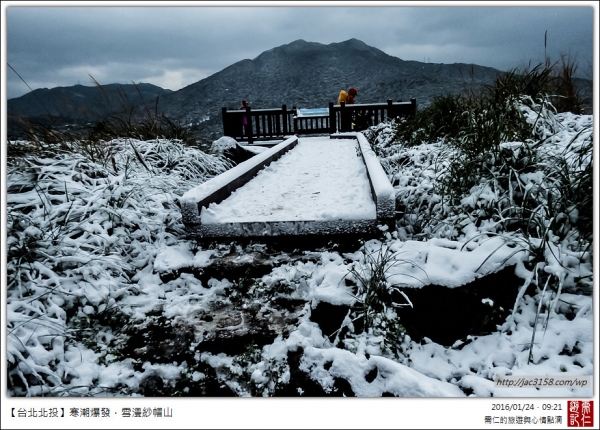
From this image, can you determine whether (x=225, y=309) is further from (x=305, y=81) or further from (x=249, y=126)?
(x=305, y=81)

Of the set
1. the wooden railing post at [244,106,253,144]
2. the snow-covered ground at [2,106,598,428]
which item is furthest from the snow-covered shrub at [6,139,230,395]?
the wooden railing post at [244,106,253,144]

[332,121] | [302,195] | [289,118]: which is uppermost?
[289,118]

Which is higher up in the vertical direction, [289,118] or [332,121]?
[289,118]

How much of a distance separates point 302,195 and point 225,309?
1.93m

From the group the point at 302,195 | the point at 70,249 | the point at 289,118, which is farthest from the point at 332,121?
the point at 70,249

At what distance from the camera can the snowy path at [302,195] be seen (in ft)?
10.0

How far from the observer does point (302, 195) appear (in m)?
3.92

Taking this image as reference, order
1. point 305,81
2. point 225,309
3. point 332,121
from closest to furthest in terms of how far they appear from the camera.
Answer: point 225,309 → point 332,121 → point 305,81

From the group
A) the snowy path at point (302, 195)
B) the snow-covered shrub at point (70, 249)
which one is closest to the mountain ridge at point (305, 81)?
the snowy path at point (302, 195)

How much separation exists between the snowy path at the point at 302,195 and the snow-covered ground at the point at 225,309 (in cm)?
35

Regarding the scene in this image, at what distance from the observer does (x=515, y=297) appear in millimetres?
1929

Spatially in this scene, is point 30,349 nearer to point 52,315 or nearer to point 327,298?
point 52,315

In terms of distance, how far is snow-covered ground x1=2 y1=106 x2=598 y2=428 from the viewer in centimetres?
164

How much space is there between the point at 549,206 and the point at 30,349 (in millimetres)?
3022
